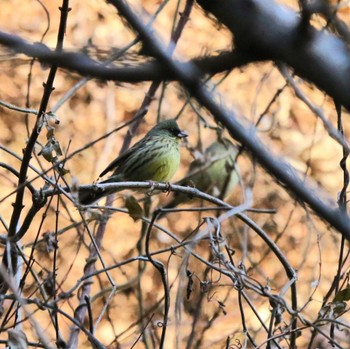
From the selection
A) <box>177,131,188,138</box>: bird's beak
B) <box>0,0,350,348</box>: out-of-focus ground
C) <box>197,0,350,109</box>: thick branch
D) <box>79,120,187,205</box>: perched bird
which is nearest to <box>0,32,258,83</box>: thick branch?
<box>197,0,350,109</box>: thick branch

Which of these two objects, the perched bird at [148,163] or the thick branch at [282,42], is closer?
the thick branch at [282,42]

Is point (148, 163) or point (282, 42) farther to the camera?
point (148, 163)

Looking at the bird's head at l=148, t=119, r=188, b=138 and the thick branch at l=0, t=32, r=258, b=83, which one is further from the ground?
the bird's head at l=148, t=119, r=188, b=138

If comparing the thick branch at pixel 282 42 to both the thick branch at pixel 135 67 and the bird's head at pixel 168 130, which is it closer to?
the thick branch at pixel 135 67

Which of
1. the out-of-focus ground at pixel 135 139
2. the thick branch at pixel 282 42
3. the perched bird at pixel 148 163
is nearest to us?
the thick branch at pixel 282 42

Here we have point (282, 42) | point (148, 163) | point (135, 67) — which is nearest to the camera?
point (282, 42)

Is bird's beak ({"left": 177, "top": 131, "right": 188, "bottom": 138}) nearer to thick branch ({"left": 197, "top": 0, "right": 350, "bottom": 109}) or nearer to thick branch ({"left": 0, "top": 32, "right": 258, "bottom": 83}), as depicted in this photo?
thick branch ({"left": 0, "top": 32, "right": 258, "bottom": 83})

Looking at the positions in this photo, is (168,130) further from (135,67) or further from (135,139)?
(135,67)

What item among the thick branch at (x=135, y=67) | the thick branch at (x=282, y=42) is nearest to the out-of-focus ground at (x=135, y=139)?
the thick branch at (x=135, y=67)

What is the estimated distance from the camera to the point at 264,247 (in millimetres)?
7305

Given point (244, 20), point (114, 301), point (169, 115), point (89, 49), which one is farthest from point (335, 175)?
point (244, 20)

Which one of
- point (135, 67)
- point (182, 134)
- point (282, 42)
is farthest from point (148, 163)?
point (282, 42)

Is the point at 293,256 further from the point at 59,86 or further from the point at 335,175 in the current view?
the point at 59,86

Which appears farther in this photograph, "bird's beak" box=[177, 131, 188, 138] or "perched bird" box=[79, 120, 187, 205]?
"bird's beak" box=[177, 131, 188, 138]
